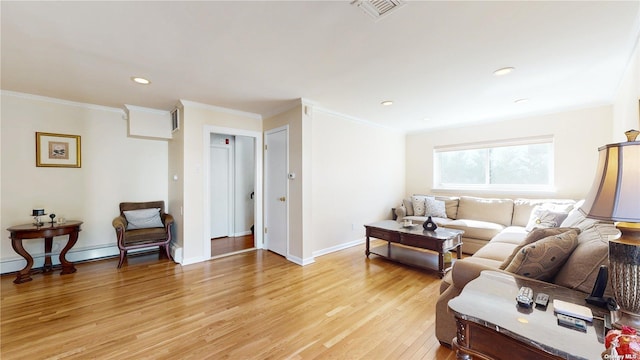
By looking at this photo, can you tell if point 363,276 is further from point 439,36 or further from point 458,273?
point 439,36

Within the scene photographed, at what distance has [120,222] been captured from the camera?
11.0 ft

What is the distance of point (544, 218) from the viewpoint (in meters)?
3.32

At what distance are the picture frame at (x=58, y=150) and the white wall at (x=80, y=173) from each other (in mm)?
62

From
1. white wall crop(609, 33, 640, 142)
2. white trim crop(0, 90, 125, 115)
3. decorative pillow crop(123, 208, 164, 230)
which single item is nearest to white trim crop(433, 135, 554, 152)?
white wall crop(609, 33, 640, 142)

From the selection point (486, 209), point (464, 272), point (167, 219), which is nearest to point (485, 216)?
point (486, 209)

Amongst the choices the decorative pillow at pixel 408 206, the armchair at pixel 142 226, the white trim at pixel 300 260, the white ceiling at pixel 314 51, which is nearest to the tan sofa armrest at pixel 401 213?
the decorative pillow at pixel 408 206

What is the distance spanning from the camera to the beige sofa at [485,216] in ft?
12.3

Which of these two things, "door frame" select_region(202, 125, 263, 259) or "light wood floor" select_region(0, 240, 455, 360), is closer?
"light wood floor" select_region(0, 240, 455, 360)

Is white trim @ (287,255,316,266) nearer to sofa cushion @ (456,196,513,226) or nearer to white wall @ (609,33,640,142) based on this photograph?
sofa cushion @ (456,196,513,226)

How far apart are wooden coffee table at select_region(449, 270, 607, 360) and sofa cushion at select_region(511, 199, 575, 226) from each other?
10.8ft

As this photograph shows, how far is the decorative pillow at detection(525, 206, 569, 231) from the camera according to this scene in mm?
3115

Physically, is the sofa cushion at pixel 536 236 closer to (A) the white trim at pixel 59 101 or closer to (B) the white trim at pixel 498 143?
(B) the white trim at pixel 498 143

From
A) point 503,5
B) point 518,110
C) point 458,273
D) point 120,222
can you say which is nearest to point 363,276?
point 458,273

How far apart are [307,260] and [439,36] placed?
2.97m
